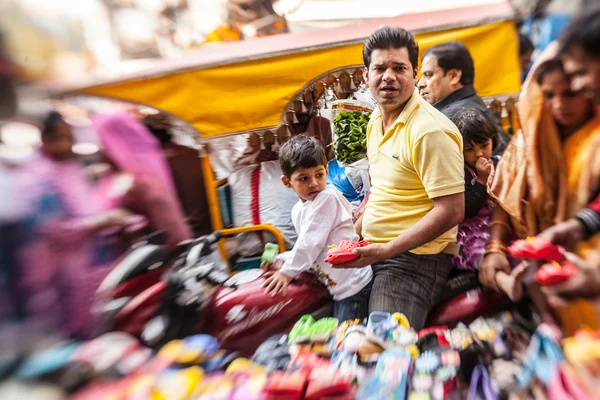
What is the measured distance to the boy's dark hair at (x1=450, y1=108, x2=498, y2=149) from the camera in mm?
1238

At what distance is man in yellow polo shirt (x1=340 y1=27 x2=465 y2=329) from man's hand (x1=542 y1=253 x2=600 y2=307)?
36 cm

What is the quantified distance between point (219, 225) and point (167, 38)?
1.91 feet

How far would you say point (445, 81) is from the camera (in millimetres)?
1353

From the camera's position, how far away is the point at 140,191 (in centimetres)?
123

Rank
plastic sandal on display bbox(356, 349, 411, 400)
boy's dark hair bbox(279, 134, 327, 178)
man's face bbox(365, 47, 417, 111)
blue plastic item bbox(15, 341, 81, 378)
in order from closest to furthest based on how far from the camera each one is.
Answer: blue plastic item bbox(15, 341, 81, 378) → plastic sandal on display bbox(356, 349, 411, 400) → man's face bbox(365, 47, 417, 111) → boy's dark hair bbox(279, 134, 327, 178)

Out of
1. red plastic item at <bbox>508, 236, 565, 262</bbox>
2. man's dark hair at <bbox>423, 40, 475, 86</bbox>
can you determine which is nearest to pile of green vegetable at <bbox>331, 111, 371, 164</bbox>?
man's dark hair at <bbox>423, 40, 475, 86</bbox>

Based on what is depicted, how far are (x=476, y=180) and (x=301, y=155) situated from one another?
506 millimetres

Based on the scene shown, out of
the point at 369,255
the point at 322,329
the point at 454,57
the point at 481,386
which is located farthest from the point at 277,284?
the point at 454,57

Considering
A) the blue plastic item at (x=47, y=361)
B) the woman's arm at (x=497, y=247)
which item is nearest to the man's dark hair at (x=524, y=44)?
the woman's arm at (x=497, y=247)

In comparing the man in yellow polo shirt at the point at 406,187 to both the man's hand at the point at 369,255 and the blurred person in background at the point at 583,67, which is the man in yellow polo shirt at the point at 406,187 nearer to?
the man's hand at the point at 369,255

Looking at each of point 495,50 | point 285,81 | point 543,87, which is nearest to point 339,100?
point 285,81

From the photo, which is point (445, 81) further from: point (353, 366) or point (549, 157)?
point (353, 366)

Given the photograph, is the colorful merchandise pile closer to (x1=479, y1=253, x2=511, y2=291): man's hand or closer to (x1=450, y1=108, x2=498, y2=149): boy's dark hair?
(x1=479, y1=253, x2=511, y2=291): man's hand

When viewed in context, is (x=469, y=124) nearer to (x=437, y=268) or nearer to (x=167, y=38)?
(x=437, y=268)
